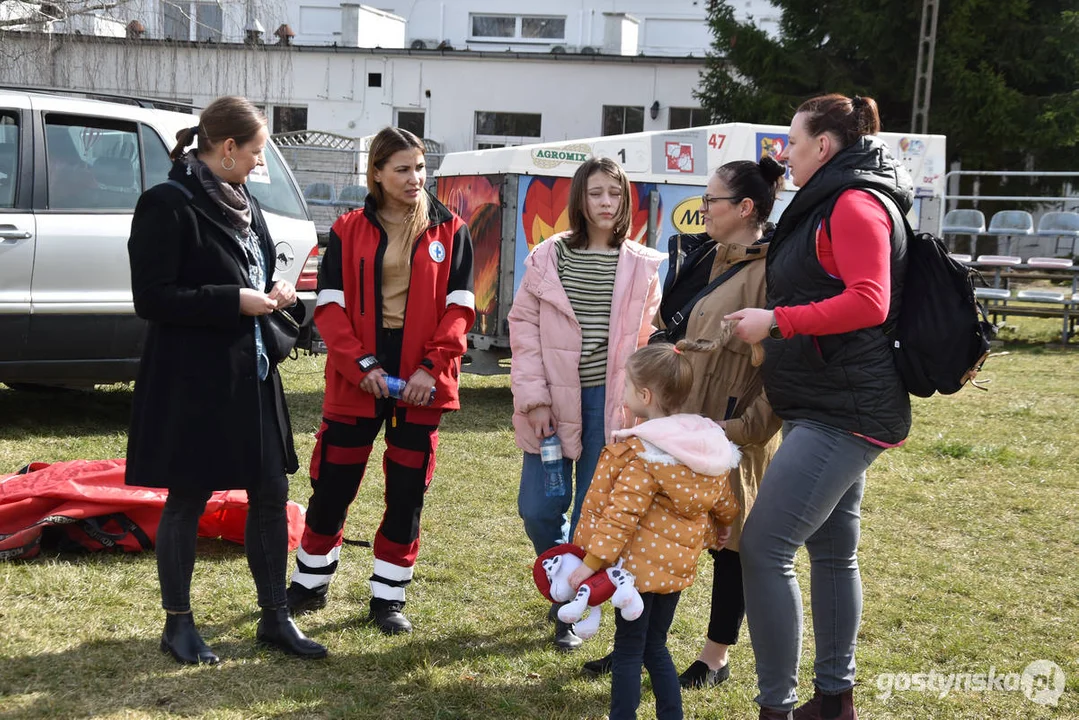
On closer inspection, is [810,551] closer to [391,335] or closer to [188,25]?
[391,335]

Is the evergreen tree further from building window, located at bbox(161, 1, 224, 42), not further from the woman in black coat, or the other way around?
the woman in black coat

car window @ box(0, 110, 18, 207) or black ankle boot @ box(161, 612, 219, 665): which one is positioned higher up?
car window @ box(0, 110, 18, 207)

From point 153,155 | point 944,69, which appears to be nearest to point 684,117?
point 944,69

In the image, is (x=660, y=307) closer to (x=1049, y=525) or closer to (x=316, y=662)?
(x=316, y=662)

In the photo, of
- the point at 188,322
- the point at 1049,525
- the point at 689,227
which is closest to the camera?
the point at 188,322

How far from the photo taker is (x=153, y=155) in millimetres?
6867

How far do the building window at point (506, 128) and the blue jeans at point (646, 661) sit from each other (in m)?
22.9

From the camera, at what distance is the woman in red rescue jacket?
12.8 feet

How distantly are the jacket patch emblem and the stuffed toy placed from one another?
1.35 m

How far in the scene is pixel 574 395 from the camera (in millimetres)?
3846

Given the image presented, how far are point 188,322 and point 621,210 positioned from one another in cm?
155

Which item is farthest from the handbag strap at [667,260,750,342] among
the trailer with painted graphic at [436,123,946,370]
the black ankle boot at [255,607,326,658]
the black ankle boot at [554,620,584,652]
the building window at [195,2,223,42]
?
the building window at [195,2,223,42]

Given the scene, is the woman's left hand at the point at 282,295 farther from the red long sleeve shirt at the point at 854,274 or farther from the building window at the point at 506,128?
the building window at the point at 506,128

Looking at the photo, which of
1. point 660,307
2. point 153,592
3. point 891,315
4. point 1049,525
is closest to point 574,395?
point 660,307
